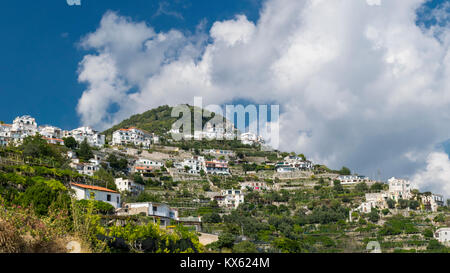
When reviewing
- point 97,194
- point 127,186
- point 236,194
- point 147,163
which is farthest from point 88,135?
point 97,194

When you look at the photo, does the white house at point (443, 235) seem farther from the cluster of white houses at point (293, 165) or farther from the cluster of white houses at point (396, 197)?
the cluster of white houses at point (293, 165)

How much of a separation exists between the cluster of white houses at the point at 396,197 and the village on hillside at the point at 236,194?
0.13 meters

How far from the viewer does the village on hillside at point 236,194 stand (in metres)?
30.2

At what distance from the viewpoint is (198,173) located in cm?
6184

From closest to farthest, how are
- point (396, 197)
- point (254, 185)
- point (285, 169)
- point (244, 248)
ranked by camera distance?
point (244, 248)
point (396, 197)
point (254, 185)
point (285, 169)

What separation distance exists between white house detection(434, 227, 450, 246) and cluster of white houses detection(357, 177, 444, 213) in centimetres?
933

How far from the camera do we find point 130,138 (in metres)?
74.4

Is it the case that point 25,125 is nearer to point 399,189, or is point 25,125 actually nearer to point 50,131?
point 50,131

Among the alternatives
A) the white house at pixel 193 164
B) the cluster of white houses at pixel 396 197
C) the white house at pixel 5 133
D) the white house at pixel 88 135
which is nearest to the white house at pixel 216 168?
the white house at pixel 193 164

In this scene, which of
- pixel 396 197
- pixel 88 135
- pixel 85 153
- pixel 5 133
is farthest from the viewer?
pixel 88 135

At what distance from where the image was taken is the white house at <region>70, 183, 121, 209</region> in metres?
26.5

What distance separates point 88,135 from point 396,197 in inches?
1783

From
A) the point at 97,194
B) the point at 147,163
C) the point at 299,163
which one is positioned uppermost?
the point at 299,163
